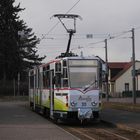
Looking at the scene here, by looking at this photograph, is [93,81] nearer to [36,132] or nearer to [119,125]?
[119,125]

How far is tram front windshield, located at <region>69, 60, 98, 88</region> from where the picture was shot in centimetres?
2528

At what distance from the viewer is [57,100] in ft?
85.6

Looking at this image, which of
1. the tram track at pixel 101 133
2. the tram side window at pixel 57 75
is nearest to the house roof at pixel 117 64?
the tram side window at pixel 57 75

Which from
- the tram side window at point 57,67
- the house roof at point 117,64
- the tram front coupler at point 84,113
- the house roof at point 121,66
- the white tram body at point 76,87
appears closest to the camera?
the tram front coupler at point 84,113

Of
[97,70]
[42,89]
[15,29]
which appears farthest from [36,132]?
[15,29]

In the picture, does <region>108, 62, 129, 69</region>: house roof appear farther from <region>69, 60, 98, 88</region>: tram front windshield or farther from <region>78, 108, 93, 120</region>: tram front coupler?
<region>78, 108, 93, 120</region>: tram front coupler

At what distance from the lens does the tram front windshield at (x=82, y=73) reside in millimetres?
25281

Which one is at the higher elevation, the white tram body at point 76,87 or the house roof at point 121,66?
the house roof at point 121,66

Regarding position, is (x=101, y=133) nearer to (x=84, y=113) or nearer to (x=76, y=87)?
(x=84, y=113)

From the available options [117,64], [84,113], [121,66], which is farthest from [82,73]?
[117,64]

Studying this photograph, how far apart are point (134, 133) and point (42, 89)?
37.2ft

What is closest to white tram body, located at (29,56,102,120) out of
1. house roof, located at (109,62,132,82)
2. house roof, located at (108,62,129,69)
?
house roof, located at (109,62,132,82)

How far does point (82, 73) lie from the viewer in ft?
83.6

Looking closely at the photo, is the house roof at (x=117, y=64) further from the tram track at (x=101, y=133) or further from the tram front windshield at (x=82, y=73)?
the tram track at (x=101, y=133)
